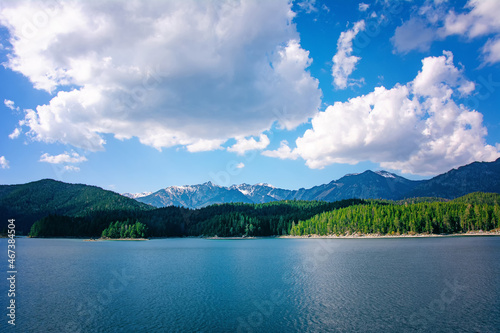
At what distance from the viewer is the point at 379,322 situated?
90.0 ft

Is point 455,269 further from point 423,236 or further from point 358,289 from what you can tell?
point 423,236

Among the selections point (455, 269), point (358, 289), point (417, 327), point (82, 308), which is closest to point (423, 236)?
point (455, 269)

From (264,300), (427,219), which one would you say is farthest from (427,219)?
(264,300)

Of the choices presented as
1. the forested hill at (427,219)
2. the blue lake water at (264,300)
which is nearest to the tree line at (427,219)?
the forested hill at (427,219)

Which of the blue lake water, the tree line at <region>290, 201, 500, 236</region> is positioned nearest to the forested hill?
the tree line at <region>290, 201, 500, 236</region>

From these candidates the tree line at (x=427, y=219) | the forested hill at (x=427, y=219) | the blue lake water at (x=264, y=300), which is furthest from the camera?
the tree line at (x=427, y=219)

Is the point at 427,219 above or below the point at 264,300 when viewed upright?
above

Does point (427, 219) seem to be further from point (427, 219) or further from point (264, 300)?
point (264, 300)

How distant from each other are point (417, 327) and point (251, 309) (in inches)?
652

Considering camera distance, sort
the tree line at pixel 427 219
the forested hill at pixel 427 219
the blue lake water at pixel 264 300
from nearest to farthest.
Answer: the blue lake water at pixel 264 300, the forested hill at pixel 427 219, the tree line at pixel 427 219

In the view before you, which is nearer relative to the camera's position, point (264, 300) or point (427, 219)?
point (264, 300)

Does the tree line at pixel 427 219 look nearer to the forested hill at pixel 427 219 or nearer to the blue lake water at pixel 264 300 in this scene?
the forested hill at pixel 427 219

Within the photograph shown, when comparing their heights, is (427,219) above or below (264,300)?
above

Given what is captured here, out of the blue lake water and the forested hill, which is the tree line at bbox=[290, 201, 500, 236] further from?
the blue lake water
